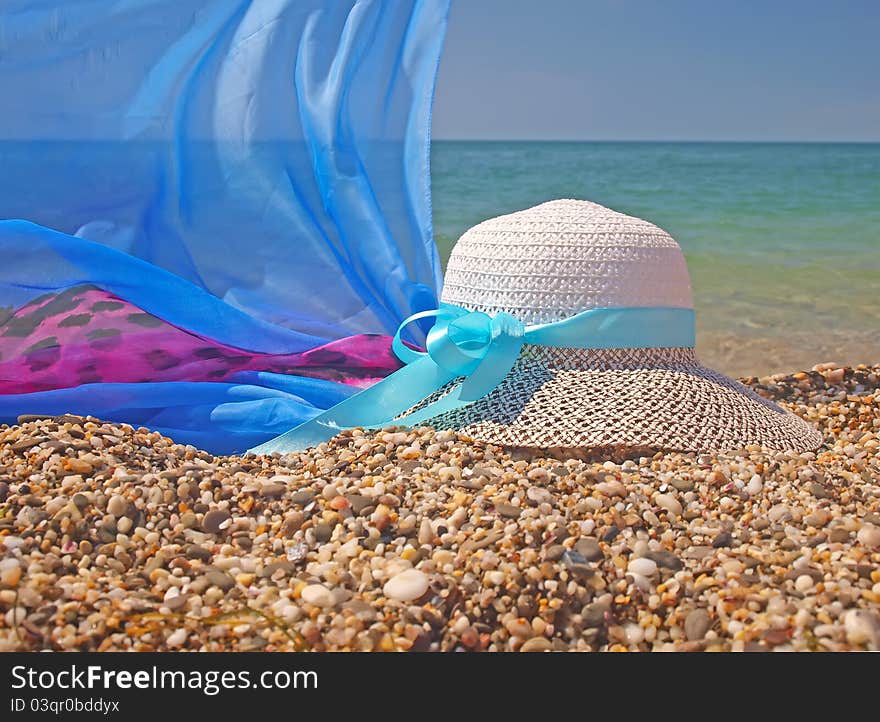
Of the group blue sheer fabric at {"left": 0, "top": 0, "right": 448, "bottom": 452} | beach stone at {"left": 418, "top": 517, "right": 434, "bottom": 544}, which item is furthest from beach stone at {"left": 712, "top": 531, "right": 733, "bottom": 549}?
blue sheer fabric at {"left": 0, "top": 0, "right": 448, "bottom": 452}

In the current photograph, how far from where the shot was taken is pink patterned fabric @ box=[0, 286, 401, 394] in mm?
2697

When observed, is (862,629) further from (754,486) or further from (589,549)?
(754,486)

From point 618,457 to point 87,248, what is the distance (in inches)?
57.5

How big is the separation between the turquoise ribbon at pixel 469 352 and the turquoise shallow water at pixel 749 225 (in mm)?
2843

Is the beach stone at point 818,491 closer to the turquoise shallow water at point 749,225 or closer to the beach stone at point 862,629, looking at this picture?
the beach stone at point 862,629

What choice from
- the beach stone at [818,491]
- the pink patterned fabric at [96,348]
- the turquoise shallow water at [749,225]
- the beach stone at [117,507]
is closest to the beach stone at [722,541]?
the beach stone at [818,491]

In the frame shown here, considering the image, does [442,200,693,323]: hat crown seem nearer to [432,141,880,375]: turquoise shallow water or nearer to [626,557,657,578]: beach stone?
[626,557,657,578]: beach stone

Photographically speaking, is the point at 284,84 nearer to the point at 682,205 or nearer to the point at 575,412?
the point at 575,412

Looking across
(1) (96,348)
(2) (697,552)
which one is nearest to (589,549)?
(2) (697,552)

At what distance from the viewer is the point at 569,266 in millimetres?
2479

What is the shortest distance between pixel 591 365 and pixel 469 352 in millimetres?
293

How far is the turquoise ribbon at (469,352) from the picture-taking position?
2443 mm

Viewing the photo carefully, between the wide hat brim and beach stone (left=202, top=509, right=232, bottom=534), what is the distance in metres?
0.70
